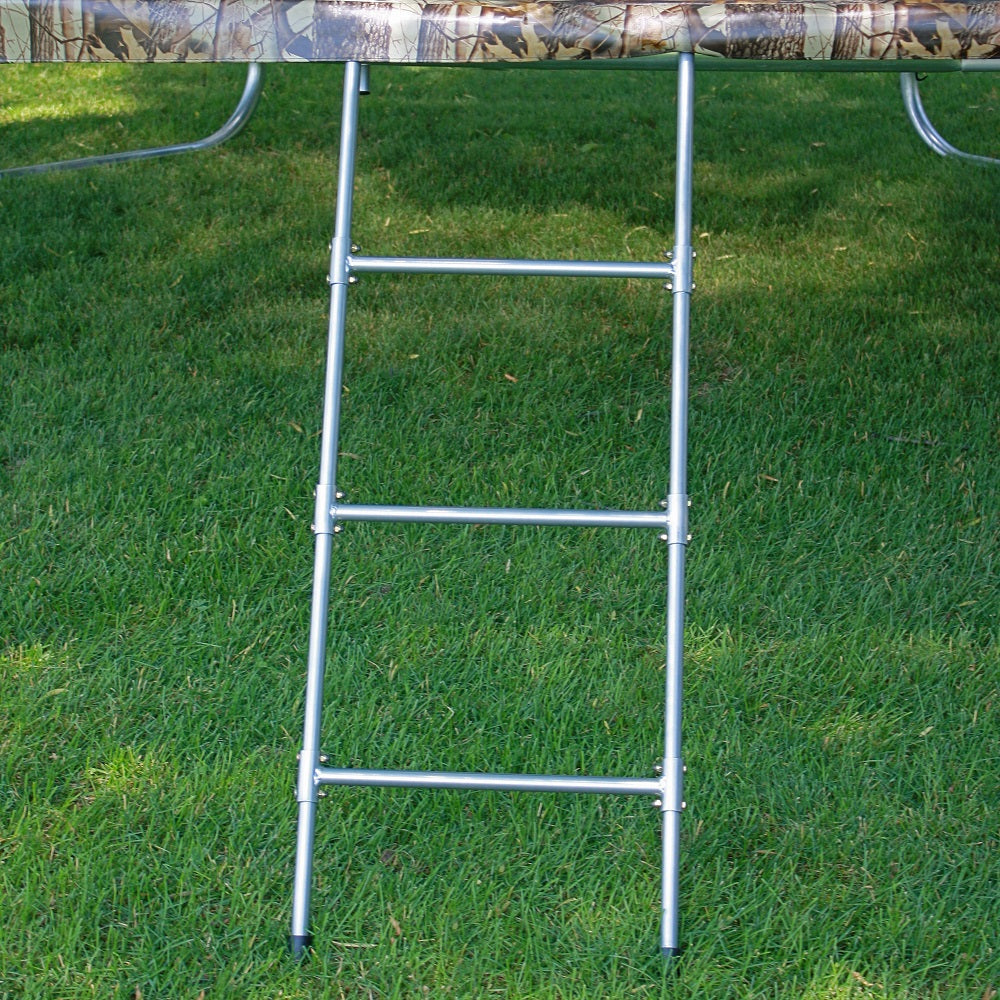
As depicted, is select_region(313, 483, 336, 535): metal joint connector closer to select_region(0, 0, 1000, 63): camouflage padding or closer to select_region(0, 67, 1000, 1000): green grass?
select_region(0, 67, 1000, 1000): green grass

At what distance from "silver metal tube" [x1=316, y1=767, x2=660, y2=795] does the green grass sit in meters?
0.15

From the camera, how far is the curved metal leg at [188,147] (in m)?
4.15

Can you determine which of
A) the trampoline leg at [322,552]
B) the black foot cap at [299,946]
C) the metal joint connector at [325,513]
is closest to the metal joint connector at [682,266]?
the trampoline leg at [322,552]

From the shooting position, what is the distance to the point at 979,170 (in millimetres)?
4230

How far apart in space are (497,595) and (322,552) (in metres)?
0.62

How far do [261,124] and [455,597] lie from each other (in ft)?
11.0

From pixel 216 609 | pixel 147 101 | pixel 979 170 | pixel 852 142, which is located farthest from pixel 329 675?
pixel 147 101

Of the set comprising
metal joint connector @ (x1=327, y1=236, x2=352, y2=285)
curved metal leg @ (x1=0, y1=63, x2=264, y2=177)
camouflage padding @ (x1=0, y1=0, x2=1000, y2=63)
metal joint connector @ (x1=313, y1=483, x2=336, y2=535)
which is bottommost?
curved metal leg @ (x1=0, y1=63, x2=264, y2=177)

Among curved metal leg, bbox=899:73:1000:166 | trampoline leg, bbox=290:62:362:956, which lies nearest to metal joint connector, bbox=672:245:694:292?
→ trampoline leg, bbox=290:62:362:956

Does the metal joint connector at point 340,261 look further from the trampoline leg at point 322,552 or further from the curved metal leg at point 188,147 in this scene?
the curved metal leg at point 188,147

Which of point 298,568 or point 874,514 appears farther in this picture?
point 874,514

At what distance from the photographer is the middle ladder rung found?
5.00 ft

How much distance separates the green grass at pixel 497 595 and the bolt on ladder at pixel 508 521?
118mm

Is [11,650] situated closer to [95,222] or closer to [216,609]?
[216,609]
